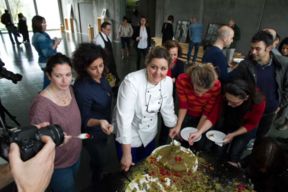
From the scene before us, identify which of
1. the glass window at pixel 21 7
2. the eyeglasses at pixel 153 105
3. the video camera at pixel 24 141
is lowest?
the eyeglasses at pixel 153 105

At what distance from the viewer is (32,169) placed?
70 cm

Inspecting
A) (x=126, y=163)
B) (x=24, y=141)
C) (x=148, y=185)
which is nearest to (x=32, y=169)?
(x=24, y=141)

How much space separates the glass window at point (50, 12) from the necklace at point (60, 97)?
52.1 feet

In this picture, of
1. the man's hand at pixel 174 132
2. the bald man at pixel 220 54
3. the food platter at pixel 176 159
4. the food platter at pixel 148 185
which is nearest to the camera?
the food platter at pixel 148 185

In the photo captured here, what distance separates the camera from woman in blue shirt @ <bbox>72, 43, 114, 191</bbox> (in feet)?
5.14

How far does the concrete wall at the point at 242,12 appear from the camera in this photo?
5943 mm

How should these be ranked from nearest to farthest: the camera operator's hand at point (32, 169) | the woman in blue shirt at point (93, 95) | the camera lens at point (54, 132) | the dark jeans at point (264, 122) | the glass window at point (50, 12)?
1. the camera operator's hand at point (32, 169)
2. the camera lens at point (54, 132)
3. the woman in blue shirt at point (93, 95)
4. the dark jeans at point (264, 122)
5. the glass window at point (50, 12)

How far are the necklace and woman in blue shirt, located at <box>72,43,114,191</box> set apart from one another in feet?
0.35

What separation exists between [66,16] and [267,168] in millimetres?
16660

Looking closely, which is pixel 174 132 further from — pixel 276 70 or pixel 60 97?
pixel 276 70

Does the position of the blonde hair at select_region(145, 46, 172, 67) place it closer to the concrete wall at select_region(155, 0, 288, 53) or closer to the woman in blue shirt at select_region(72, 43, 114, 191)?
the woman in blue shirt at select_region(72, 43, 114, 191)

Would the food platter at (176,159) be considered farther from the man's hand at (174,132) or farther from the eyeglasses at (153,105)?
the man's hand at (174,132)

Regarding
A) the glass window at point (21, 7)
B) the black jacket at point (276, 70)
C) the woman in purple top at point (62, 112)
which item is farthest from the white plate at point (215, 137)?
the glass window at point (21, 7)

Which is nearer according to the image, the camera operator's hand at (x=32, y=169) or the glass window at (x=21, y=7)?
the camera operator's hand at (x=32, y=169)
